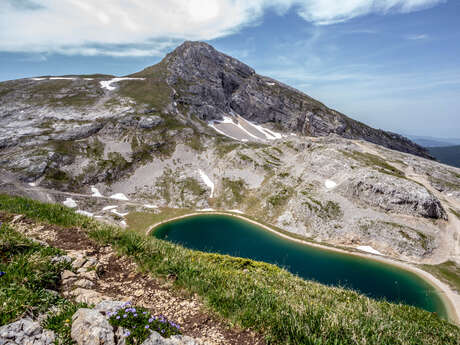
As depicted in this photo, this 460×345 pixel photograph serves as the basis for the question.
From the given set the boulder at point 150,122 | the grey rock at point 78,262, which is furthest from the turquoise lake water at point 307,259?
the boulder at point 150,122

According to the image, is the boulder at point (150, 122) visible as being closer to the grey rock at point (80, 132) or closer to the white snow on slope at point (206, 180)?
the grey rock at point (80, 132)

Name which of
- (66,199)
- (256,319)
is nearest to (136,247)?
(256,319)

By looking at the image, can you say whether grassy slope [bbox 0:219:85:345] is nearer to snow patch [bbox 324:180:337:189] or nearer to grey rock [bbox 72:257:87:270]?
grey rock [bbox 72:257:87:270]

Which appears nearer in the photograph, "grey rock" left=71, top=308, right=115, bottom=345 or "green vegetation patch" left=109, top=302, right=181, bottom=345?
"grey rock" left=71, top=308, right=115, bottom=345

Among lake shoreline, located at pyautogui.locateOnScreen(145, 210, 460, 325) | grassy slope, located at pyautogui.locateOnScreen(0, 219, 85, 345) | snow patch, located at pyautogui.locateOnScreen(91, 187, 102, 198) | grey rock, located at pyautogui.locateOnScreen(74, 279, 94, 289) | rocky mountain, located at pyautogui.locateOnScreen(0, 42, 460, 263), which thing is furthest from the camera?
snow patch, located at pyautogui.locateOnScreen(91, 187, 102, 198)

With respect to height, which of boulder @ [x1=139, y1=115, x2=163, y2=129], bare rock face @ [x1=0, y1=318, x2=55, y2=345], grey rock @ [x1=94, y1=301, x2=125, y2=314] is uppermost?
boulder @ [x1=139, y1=115, x2=163, y2=129]

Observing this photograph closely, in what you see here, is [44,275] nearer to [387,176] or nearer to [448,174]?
[387,176]

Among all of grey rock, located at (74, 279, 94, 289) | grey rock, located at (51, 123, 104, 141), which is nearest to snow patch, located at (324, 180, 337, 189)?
grey rock, located at (74, 279, 94, 289)
